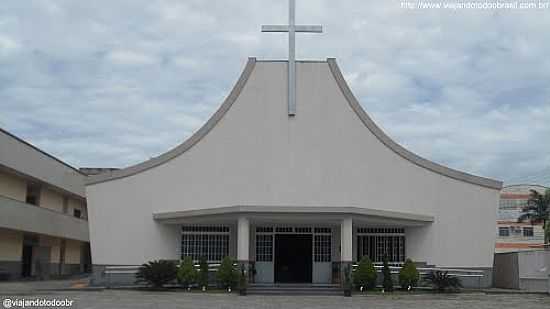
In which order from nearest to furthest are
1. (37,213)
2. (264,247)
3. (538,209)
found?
(264,247)
(37,213)
(538,209)

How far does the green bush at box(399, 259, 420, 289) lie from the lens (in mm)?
22594

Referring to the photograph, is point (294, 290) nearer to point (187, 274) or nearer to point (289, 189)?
point (187, 274)

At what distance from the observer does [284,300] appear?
19.1m

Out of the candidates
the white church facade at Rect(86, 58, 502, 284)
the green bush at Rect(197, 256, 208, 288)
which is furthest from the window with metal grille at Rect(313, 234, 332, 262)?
the green bush at Rect(197, 256, 208, 288)

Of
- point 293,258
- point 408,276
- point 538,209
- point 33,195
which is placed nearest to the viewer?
point 408,276

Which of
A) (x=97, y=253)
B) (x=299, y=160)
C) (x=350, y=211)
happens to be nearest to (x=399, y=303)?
(x=350, y=211)

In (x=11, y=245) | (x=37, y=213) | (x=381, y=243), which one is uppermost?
(x=37, y=213)

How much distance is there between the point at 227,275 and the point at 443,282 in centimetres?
735

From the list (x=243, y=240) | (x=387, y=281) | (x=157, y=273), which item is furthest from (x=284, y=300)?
(x=157, y=273)

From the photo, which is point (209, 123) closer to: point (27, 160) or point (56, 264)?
point (27, 160)

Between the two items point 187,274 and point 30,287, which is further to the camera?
point 30,287

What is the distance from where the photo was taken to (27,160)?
32.0 m

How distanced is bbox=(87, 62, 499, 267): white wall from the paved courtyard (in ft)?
10.2

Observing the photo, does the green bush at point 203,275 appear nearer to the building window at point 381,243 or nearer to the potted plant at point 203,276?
the potted plant at point 203,276
